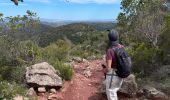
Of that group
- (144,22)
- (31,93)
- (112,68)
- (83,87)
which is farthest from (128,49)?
(112,68)

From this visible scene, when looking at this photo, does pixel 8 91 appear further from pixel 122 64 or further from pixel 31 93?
pixel 122 64

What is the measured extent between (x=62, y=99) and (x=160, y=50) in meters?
3.85

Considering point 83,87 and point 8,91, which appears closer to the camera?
point 8,91

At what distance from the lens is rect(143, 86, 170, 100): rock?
35.7 feet

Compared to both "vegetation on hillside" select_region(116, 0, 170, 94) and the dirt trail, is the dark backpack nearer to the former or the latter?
the dirt trail

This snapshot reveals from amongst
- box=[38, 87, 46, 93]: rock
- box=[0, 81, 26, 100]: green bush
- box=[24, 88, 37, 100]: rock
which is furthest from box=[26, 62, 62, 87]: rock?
box=[0, 81, 26, 100]: green bush

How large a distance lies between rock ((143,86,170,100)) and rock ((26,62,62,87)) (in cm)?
273

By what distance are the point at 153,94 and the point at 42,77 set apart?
340 cm

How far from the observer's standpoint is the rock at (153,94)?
10.9 meters

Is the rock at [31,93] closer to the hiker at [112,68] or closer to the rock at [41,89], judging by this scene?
the rock at [41,89]

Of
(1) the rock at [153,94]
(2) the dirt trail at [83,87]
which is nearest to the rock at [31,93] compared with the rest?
(2) the dirt trail at [83,87]

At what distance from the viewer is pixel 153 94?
36.0 ft

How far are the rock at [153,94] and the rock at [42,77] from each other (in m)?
2.73

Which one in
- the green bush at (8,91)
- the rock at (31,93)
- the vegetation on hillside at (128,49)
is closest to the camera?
the green bush at (8,91)
